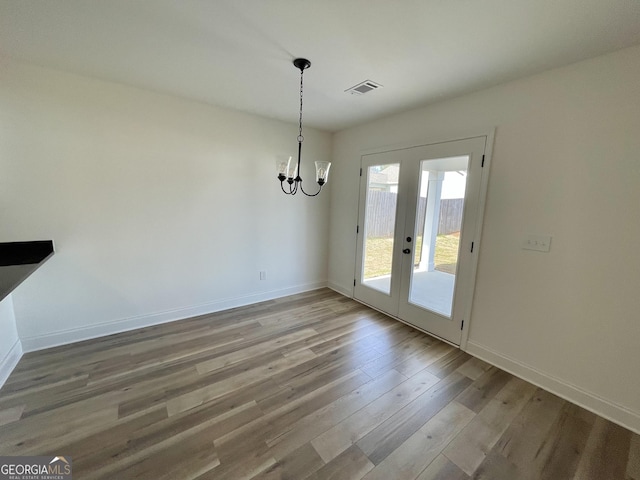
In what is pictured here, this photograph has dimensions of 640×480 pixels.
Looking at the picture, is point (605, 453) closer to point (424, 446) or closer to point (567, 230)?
point (424, 446)

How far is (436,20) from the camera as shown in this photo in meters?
1.55

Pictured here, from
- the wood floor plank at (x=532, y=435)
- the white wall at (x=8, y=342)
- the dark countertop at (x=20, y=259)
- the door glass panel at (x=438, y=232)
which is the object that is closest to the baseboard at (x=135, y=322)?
the white wall at (x=8, y=342)

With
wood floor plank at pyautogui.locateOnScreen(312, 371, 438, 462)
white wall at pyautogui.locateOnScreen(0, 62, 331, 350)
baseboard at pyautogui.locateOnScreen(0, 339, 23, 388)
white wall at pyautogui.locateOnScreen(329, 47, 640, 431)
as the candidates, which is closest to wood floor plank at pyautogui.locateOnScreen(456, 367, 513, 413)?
white wall at pyautogui.locateOnScreen(329, 47, 640, 431)

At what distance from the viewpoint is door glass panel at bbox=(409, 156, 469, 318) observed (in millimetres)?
2688

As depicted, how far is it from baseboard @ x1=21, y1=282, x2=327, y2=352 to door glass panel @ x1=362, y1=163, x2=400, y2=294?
1.41 metres

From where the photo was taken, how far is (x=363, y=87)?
2459 mm

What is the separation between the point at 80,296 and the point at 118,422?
1558mm

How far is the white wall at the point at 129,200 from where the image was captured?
7.52 ft

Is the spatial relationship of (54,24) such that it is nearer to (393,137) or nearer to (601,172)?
(393,137)

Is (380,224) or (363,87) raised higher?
(363,87)

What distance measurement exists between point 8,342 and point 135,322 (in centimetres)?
92

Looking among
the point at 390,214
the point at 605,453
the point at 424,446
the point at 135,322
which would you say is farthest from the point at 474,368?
the point at 135,322

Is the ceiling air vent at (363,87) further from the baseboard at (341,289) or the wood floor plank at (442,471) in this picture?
the wood floor plank at (442,471)

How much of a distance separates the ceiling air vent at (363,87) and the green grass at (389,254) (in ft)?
5.58
